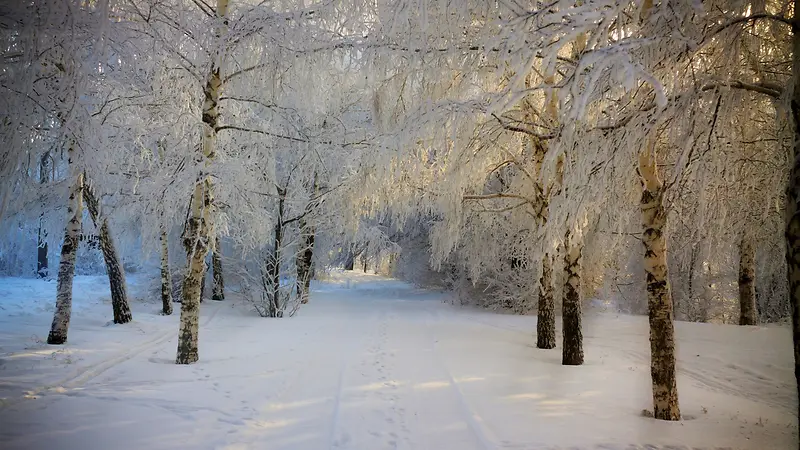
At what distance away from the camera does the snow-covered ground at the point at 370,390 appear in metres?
4.14

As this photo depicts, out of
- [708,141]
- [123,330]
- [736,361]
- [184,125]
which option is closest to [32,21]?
[184,125]

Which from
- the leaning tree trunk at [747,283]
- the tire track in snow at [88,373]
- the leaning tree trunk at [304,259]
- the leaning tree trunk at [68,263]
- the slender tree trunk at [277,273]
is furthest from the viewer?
the leaning tree trunk at [304,259]

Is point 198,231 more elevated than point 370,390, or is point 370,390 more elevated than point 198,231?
point 198,231

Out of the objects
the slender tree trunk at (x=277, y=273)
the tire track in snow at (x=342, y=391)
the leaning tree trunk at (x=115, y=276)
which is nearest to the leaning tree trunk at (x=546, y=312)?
the tire track in snow at (x=342, y=391)

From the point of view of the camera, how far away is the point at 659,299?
16.6ft

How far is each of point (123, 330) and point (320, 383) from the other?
618 centimetres

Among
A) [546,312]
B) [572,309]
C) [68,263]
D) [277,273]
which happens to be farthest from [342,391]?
[277,273]

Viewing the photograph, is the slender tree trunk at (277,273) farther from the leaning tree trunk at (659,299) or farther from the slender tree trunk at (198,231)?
the leaning tree trunk at (659,299)

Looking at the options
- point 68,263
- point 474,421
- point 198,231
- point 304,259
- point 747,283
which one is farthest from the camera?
point 304,259

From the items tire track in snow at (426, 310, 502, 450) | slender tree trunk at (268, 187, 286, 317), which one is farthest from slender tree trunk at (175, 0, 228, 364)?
slender tree trunk at (268, 187, 286, 317)

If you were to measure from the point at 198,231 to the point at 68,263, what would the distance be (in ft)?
12.3

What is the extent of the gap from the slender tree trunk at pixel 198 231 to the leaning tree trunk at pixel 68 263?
2.96 meters

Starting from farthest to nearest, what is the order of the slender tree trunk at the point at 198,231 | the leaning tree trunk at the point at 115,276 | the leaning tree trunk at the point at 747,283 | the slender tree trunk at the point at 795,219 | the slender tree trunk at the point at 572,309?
the leaning tree trunk at the point at 747,283 → the leaning tree trunk at the point at 115,276 → the slender tree trunk at the point at 572,309 → the slender tree trunk at the point at 198,231 → the slender tree trunk at the point at 795,219

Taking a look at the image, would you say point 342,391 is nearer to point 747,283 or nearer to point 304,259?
point 304,259
